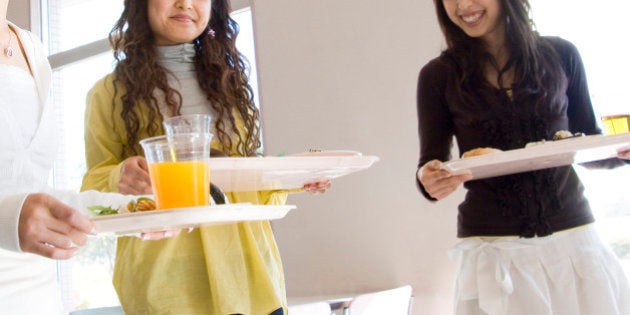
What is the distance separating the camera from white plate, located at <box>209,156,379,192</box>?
119 centimetres

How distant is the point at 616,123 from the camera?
5.76ft

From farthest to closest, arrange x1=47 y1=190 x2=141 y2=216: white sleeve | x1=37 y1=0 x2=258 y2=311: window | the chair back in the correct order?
1. x1=37 y1=0 x2=258 y2=311: window
2. the chair back
3. x1=47 y1=190 x2=141 y2=216: white sleeve

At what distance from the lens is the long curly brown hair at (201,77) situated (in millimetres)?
1561

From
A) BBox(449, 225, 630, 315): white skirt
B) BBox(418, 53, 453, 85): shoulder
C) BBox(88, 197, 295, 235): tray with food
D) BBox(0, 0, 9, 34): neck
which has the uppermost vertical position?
BBox(0, 0, 9, 34): neck

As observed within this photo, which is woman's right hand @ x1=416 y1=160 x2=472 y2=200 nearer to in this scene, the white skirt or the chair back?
the white skirt

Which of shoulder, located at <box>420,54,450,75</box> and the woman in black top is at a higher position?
shoulder, located at <box>420,54,450,75</box>

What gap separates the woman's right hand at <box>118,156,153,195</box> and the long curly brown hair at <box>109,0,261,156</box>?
226 mm

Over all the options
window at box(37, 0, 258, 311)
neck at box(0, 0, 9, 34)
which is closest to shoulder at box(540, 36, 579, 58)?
neck at box(0, 0, 9, 34)

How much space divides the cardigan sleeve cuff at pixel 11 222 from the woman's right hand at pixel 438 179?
3.13ft

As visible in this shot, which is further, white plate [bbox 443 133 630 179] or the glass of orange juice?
white plate [bbox 443 133 630 179]

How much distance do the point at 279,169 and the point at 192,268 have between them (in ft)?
1.07

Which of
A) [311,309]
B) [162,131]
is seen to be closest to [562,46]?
[162,131]

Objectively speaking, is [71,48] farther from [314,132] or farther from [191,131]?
[191,131]

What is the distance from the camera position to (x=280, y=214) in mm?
1111
